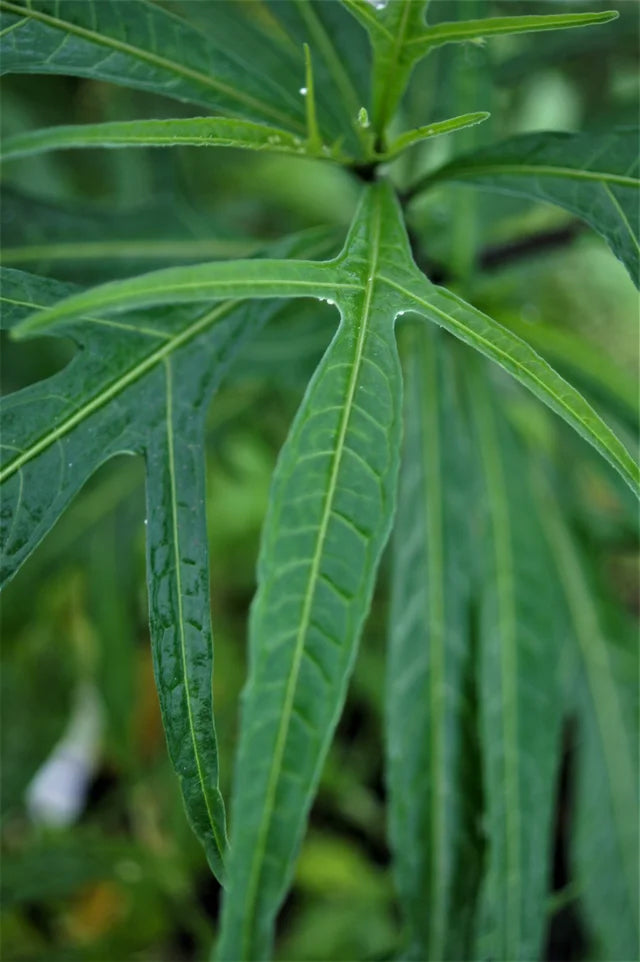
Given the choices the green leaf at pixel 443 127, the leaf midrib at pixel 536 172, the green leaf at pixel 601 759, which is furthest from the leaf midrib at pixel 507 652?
the green leaf at pixel 443 127

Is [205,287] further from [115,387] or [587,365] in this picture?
[587,365]

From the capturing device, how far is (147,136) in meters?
0.36

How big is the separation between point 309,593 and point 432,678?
343 mm

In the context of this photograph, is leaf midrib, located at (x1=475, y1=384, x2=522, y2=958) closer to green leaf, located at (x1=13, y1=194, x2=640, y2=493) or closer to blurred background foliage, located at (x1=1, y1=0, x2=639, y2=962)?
blurred background foliage, located at (x1=1, y1=0, x2=639, y2=962)

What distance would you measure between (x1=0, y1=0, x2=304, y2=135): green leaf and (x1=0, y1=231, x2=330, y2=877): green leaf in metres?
0.11

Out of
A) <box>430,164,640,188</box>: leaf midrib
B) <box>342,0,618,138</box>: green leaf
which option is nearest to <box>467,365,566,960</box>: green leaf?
<box>430,164,640,188</box>: leaf midrib

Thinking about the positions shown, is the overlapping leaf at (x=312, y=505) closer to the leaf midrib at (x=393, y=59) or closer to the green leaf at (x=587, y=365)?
the leaf midrib at (x=393, y=59)

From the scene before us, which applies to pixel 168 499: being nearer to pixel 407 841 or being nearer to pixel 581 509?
pixel 407 841

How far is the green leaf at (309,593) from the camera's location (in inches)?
11.6

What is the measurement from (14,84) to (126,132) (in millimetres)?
855

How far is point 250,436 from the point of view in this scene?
1146mm

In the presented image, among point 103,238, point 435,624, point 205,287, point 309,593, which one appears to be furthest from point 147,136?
point 435,624

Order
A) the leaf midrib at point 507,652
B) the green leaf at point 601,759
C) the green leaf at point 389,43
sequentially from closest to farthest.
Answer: the green leaf at point 389,43 → the leaf midrib at point 507,652 → the green leaf at point 601,759

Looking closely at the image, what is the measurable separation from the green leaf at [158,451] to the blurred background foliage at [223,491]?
19cm
